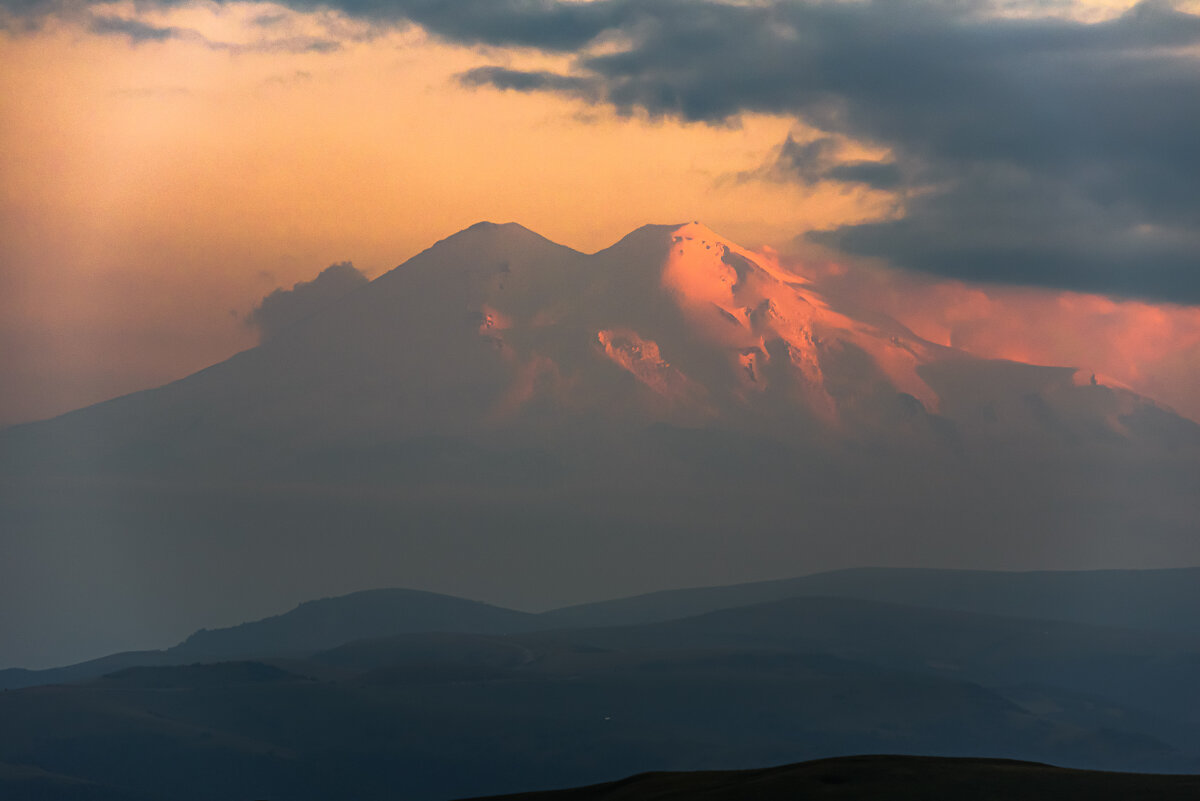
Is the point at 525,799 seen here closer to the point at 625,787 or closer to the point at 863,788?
the point at 625,787

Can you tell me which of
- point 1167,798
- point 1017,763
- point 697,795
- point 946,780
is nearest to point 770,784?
point 697,795

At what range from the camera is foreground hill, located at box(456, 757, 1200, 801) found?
9188 centimetres

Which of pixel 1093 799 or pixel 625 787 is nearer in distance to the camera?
pixel 1093 799

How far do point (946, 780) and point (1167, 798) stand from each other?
14351mm

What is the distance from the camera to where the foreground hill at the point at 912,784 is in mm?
91875

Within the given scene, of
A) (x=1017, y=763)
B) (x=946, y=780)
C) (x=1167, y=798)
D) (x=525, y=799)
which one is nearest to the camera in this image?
(x=1167, y=798)

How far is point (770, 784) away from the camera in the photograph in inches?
4104

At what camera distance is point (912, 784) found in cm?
9781

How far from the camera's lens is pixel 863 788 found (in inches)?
3883

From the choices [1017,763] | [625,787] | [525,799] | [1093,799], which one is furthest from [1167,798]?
[525,799]

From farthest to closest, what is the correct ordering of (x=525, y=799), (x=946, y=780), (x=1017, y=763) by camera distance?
1. (x=525, y=799)
2. (x=1017, y=763)
3. (x=946, y=780)

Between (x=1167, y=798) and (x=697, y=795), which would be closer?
(x=1167, y=798)

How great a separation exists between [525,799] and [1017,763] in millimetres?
37606

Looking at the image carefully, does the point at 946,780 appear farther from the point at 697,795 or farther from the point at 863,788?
the point at 697,795
